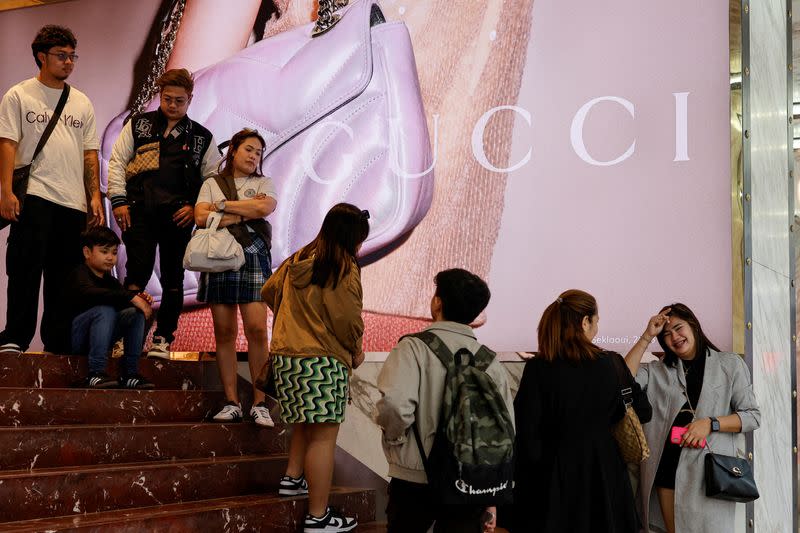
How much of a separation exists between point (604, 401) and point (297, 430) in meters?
1.50

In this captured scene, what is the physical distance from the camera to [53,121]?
214 inches

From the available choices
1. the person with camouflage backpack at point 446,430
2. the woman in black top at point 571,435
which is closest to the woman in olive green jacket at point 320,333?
the person with camouflage backpack at point 446,430

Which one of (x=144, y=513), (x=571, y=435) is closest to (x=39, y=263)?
(x=144, y=513)

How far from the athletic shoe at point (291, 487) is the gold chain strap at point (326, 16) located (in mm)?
3314

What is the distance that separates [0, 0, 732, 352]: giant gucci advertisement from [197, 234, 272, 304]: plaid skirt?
1136 millimetres

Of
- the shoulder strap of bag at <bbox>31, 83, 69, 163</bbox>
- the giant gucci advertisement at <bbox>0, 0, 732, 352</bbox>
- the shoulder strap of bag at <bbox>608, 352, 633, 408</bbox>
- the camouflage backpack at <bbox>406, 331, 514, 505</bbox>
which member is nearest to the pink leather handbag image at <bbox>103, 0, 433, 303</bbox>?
the giant gucci advertisement at <bbox>0, 0, 732, 352</bbox>

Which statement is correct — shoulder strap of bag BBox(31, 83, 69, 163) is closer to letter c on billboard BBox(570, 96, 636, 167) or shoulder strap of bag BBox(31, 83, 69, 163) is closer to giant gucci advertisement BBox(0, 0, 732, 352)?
giant gucci advertisement BBox(0, 0, 732, 352)

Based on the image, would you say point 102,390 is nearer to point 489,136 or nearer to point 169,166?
point 169,166

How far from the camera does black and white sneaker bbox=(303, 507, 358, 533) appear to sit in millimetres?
4426

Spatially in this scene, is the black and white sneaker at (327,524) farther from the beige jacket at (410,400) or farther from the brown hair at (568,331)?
the brown hair at (568,331)

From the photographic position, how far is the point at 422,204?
6148 mm

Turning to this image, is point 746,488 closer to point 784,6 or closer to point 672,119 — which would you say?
point 672,119

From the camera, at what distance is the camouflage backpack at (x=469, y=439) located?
11.1 ft

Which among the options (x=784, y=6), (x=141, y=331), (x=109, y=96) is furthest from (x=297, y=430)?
(x=784, y=6)
